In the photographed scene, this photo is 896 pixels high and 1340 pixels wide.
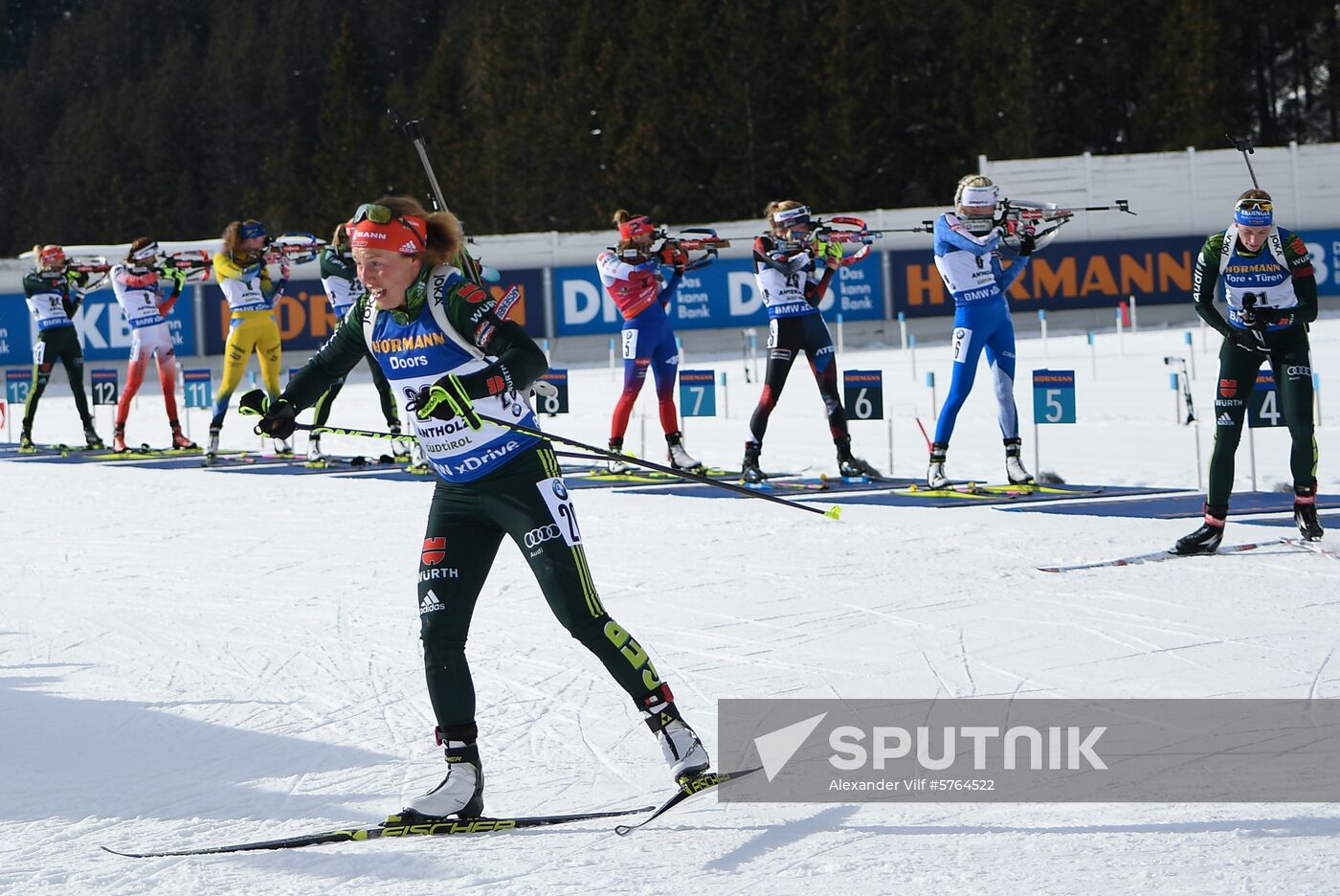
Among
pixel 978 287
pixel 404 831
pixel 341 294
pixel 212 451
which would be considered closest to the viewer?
pixel 404 831

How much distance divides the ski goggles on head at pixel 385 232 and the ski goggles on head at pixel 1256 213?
18.3 feet

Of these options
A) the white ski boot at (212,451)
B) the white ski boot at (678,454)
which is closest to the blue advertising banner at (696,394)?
the white ski boot at (678,454)

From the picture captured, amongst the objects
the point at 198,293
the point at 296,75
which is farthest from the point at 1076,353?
the point at 296,75

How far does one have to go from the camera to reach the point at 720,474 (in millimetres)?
12672

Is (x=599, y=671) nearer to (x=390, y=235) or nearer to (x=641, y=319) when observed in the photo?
(x=390, y=235)

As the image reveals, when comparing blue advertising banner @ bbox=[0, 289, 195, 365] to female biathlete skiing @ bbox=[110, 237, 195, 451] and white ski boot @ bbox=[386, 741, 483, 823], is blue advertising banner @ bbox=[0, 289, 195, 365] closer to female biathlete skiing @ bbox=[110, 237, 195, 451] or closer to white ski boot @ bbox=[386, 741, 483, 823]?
female biathlete skiing @ bbox=[110, 237, 195, 451]

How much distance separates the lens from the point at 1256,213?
8.84m

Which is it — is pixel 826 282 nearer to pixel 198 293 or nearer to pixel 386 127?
pixel 198 293

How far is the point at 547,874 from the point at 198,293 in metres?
22.3

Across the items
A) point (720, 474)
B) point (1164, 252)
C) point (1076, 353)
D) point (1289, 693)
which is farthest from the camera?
point (1164, 252)

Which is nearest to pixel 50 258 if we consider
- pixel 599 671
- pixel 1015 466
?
pixel 1015 466

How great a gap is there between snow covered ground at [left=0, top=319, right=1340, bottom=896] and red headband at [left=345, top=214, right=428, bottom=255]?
1.77 m

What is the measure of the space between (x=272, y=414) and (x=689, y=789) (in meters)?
1.81

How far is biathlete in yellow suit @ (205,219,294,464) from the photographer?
1409 centimetres
